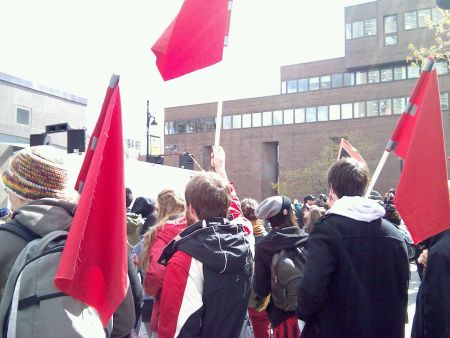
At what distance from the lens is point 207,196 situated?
2.90 metres

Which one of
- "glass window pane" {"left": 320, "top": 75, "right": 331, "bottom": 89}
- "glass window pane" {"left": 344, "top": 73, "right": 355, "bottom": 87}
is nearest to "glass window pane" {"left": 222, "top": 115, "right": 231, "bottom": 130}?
"glass window pane" {"left": 320, "top": 75, "right": 331, "bottom": 89}

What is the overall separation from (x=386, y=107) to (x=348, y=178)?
4254cm

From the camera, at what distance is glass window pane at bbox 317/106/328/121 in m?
46.5

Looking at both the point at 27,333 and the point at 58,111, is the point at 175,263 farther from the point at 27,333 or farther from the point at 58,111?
the point at 58,111

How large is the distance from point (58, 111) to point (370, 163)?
84.9ft

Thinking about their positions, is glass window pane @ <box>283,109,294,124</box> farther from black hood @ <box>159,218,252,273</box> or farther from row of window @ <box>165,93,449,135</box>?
black hood @ <box>159,218,252,273</box>

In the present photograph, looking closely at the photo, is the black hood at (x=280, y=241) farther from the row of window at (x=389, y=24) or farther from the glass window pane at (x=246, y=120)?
the glass window pane at (x=246, y=120)

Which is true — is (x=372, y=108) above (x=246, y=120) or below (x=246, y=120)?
above

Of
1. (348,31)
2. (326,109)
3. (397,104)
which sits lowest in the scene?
(397,104)

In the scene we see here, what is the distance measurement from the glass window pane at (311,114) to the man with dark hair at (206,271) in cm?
4527

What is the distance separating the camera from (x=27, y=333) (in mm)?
1788

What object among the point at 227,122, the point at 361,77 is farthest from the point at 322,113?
the point at 227,122

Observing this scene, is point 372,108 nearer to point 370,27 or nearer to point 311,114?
point 311,114

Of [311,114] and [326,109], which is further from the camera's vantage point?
[311,114]
